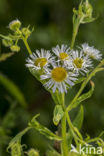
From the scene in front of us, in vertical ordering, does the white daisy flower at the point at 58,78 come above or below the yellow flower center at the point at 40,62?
below

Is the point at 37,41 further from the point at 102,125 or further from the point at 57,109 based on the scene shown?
the point at 57,109

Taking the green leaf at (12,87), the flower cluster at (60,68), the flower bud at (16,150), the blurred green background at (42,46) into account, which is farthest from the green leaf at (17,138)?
the blurred green background at (42,46)

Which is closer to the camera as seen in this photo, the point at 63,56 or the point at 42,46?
the point at 63,56

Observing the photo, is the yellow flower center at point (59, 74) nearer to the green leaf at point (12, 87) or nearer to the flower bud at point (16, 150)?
the flower bud at point (16, 150)

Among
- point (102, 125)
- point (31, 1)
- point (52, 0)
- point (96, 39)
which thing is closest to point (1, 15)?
point (31, 1)

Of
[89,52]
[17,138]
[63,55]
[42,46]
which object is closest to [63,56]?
[63,55]

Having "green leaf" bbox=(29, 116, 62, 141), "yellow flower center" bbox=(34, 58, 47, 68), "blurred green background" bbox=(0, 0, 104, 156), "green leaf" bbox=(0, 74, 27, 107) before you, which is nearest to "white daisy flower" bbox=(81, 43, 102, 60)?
"yellow flower center" bbox=(34, 58, 47, 68)

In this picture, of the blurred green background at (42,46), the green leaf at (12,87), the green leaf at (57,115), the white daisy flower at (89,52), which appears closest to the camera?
the green leaf at (57,115)

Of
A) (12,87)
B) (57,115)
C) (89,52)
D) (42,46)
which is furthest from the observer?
(42,46)

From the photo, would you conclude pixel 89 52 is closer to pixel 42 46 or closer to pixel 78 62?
pixel 78 62
